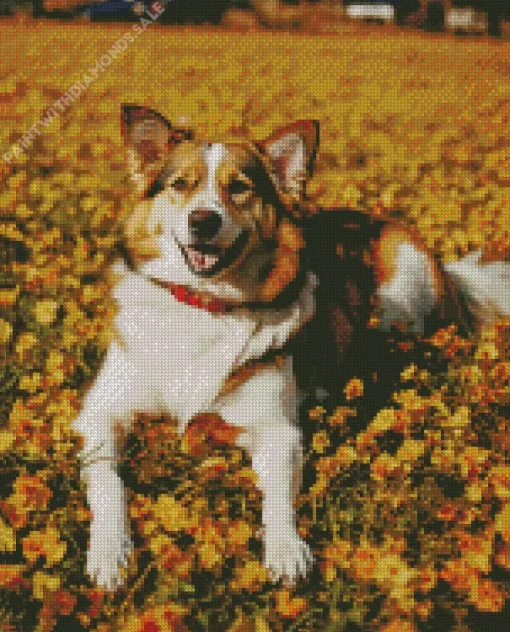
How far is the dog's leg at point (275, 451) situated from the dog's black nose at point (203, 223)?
2.13ft

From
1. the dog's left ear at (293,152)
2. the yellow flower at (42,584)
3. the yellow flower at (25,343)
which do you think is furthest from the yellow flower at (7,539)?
the dog's left ear at (293,152)

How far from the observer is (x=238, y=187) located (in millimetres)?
2738

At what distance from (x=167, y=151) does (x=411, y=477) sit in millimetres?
1628

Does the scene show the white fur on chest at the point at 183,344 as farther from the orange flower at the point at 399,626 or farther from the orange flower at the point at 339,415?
the orange flower at the point at 399,626

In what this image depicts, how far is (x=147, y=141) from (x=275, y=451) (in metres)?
1.35

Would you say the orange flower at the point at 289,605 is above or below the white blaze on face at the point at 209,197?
below

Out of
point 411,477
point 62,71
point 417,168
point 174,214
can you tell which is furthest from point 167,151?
point 62,71

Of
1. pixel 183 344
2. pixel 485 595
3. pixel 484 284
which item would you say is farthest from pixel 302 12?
pixel 485 595

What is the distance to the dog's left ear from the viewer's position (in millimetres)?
2502

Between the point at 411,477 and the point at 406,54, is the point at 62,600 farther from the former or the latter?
the point at 406,54

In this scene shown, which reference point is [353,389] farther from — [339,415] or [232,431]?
[232,431]

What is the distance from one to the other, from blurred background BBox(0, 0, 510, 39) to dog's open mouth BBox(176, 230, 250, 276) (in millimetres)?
2289

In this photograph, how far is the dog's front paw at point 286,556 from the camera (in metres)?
2.25

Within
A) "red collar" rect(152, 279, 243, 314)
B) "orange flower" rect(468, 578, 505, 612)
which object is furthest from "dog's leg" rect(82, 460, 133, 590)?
"orange flower" rect(468, 578, 505, 612)
